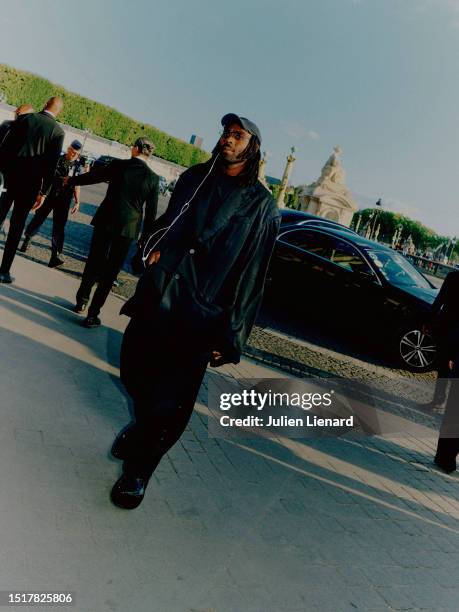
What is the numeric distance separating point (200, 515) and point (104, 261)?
10.2 ft

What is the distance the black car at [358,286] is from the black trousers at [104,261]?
152 inches

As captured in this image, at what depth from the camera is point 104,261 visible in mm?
5469

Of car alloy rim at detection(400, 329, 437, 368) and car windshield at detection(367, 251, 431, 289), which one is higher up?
car windshield at detection(367, 251, 431, 289)

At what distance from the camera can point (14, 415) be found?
10.7 ft

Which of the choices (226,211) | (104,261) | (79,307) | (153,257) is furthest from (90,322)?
(226,211)

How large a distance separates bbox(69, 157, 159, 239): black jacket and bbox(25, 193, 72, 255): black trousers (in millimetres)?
2164

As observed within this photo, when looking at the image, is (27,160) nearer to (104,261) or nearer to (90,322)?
(104,261)

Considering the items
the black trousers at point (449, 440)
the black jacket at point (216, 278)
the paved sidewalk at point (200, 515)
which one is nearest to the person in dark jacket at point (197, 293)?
the black jacket at point (216, 278)

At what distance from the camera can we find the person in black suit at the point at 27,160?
5.52 metres

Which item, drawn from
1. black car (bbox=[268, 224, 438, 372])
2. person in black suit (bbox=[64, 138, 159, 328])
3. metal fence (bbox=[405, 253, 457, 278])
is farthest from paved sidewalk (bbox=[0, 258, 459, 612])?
metal fence (bbox=[405, 253, 457, 278])

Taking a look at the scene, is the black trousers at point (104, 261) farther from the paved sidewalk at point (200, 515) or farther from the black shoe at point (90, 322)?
the paved sidewalk at point (200, 515)

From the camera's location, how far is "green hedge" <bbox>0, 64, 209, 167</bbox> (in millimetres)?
45344

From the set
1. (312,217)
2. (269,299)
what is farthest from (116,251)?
(312,217)

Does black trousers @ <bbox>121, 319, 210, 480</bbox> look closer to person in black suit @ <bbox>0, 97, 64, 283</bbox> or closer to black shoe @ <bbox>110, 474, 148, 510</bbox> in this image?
black shoe @ <bbox>110, 474, 148, 510</bbox>
